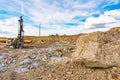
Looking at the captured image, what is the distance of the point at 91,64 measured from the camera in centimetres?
789

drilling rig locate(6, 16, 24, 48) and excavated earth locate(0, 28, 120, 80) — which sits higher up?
drilling rig locate(6, 16, 24, 48)

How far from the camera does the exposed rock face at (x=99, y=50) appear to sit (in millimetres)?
7508

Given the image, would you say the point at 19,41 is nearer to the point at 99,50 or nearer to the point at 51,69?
the point at 51,69

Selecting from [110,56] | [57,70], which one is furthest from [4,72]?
[110,56]

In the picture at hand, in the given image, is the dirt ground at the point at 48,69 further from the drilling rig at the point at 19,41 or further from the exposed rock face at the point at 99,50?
the drilling rig at the point at 19,41

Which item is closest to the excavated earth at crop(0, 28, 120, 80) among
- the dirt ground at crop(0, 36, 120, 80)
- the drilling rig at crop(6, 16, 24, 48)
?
the dirt ground at crop(0, 36, 120, 80)

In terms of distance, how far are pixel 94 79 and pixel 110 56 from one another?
1061 millimetres

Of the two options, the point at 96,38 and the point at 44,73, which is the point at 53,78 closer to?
the point at 44,73

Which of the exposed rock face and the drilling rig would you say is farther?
the drilling rig

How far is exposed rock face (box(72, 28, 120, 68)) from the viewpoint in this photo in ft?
24.6

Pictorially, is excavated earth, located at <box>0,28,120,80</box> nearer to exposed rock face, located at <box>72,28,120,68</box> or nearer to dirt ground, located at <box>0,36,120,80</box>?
dirt ground, located at <box>0,36,120,80</box>

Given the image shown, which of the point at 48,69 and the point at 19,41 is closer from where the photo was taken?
the point at 48,69

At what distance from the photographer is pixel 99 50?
7.67 m

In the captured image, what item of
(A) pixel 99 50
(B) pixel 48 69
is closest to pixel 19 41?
(B) pixel 48 69
